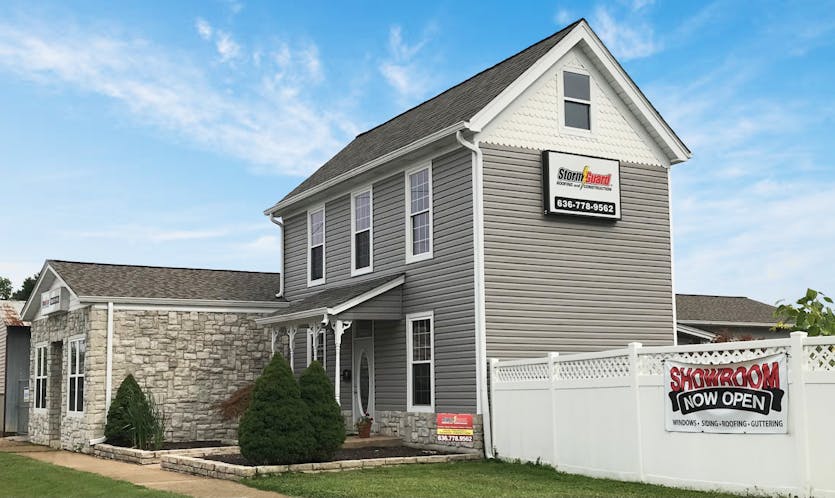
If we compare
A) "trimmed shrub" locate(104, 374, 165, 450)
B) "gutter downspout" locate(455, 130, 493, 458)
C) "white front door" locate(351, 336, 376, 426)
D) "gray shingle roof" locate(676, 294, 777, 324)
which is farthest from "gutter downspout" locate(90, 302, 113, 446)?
"gray shingle roof" locate(676, 294, 777, 324)

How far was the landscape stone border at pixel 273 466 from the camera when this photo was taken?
47.7 ft

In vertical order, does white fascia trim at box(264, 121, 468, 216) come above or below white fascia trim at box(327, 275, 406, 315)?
above

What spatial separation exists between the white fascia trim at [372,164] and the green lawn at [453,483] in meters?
6.04

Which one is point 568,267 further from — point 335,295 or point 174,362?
point 174,362

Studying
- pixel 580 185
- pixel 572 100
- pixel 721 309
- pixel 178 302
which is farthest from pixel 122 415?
pixel 721 309

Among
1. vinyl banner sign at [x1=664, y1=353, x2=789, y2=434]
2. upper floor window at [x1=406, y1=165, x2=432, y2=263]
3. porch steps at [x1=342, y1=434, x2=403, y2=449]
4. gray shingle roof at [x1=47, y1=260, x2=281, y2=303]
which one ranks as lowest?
porch steps at [x1=342, y1=434, x2=403, y2=449]

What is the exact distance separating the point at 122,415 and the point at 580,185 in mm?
11185

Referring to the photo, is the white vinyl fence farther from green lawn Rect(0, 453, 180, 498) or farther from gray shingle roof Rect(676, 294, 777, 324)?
gray shingle roof Rect(676, 294, 777, 324)

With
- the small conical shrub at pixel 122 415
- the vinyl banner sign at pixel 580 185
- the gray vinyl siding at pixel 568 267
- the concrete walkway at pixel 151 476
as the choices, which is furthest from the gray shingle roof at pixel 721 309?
the concrete walkway at pixel 151 476

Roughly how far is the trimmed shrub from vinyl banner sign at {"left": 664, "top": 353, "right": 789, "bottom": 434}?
11.8 metres

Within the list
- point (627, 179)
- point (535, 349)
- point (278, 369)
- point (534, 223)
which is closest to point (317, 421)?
point (278, 369)

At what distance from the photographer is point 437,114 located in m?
20.2

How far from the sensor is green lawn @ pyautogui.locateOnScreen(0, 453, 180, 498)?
13312mm

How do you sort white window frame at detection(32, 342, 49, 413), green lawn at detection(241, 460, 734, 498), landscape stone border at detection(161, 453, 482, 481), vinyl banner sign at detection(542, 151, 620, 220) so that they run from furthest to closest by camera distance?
white window frame at detection(32, 342, 49, 413) < vinyl banner sign at detection(542, 151, 620, 220) < landscape stone border at detection(161, 453, 482, 481) < green lawn at detection(241, 460, 734, 498)
